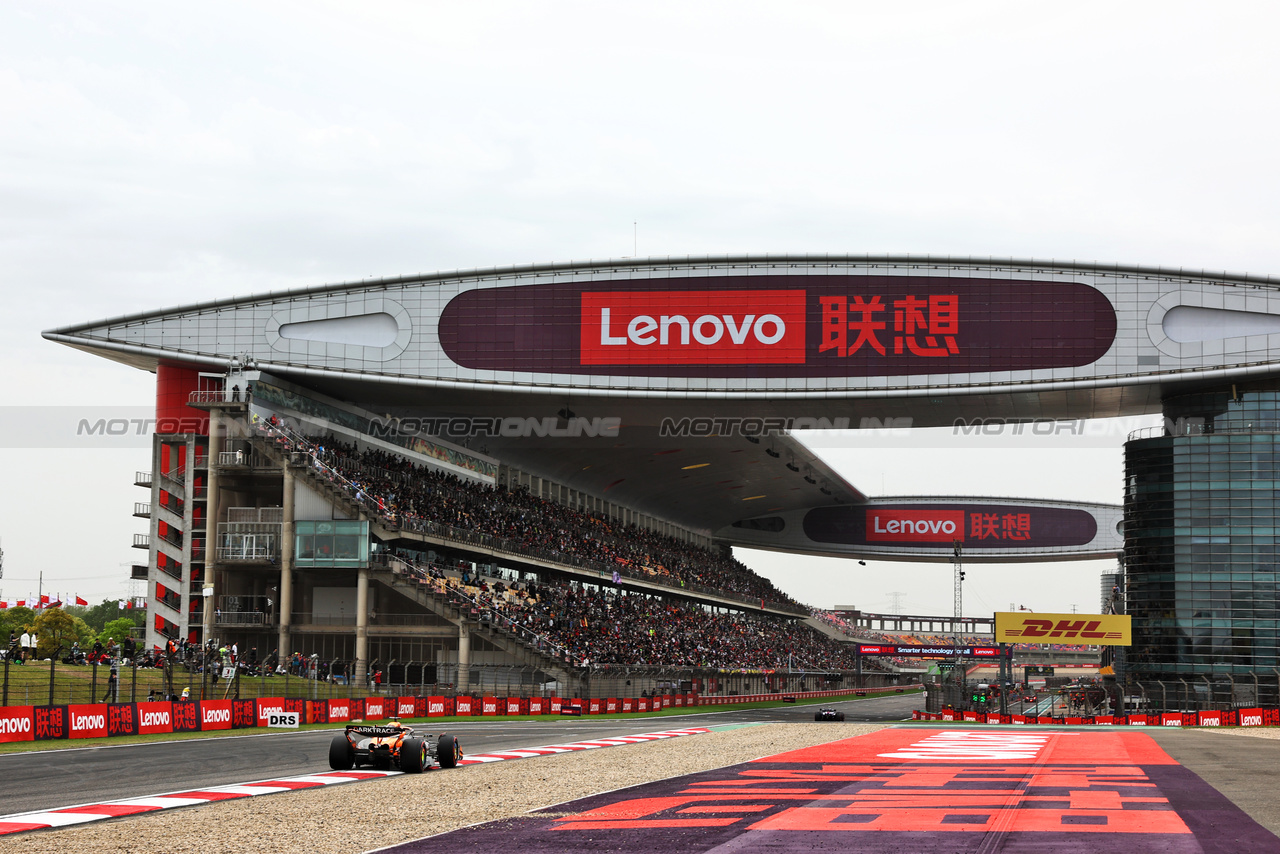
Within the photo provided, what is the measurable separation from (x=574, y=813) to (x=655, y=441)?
174 feet

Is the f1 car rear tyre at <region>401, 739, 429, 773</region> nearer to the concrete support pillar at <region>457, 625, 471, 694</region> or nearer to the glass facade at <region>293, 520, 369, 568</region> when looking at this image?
the concrete support pillar at <region>457, 625, 471, 694</region>

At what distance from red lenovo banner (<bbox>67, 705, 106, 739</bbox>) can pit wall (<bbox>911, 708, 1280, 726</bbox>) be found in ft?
106

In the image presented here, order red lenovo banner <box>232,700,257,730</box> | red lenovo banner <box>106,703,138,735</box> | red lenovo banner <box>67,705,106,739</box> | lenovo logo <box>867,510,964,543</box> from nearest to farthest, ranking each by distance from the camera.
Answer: red lenovo banner <box>67,705,106,739</box>
red lenovo banner <box>106,703,138,735</box>
red lenovo banner <box>232,700,257,730</box>
lenovo logo <box>867,510,964,543</box>

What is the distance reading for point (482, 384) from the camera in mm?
53781

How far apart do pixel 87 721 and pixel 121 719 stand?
1.07 metres

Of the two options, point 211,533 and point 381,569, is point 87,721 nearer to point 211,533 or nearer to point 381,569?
point 381,569

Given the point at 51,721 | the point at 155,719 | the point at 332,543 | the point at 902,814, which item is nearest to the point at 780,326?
the point at 332,543

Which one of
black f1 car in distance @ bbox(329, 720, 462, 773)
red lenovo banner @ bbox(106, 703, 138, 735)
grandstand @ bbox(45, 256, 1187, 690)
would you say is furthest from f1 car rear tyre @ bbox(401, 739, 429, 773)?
grandstand @ bbox(45, 256, 1187, 690)

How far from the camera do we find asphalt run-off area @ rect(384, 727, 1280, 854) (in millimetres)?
11258

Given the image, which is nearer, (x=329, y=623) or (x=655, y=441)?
(x=329, y=623)

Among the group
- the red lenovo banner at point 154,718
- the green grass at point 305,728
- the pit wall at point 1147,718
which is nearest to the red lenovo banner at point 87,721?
the green grass at point 305,728

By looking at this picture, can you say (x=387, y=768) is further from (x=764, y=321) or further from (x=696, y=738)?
(x=764, y=321)

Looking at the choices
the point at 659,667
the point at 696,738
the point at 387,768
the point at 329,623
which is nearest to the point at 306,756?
the point at 387,768

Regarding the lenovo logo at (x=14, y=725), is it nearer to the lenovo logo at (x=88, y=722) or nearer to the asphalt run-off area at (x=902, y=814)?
the lenovo logo at (x=88, y=722)
